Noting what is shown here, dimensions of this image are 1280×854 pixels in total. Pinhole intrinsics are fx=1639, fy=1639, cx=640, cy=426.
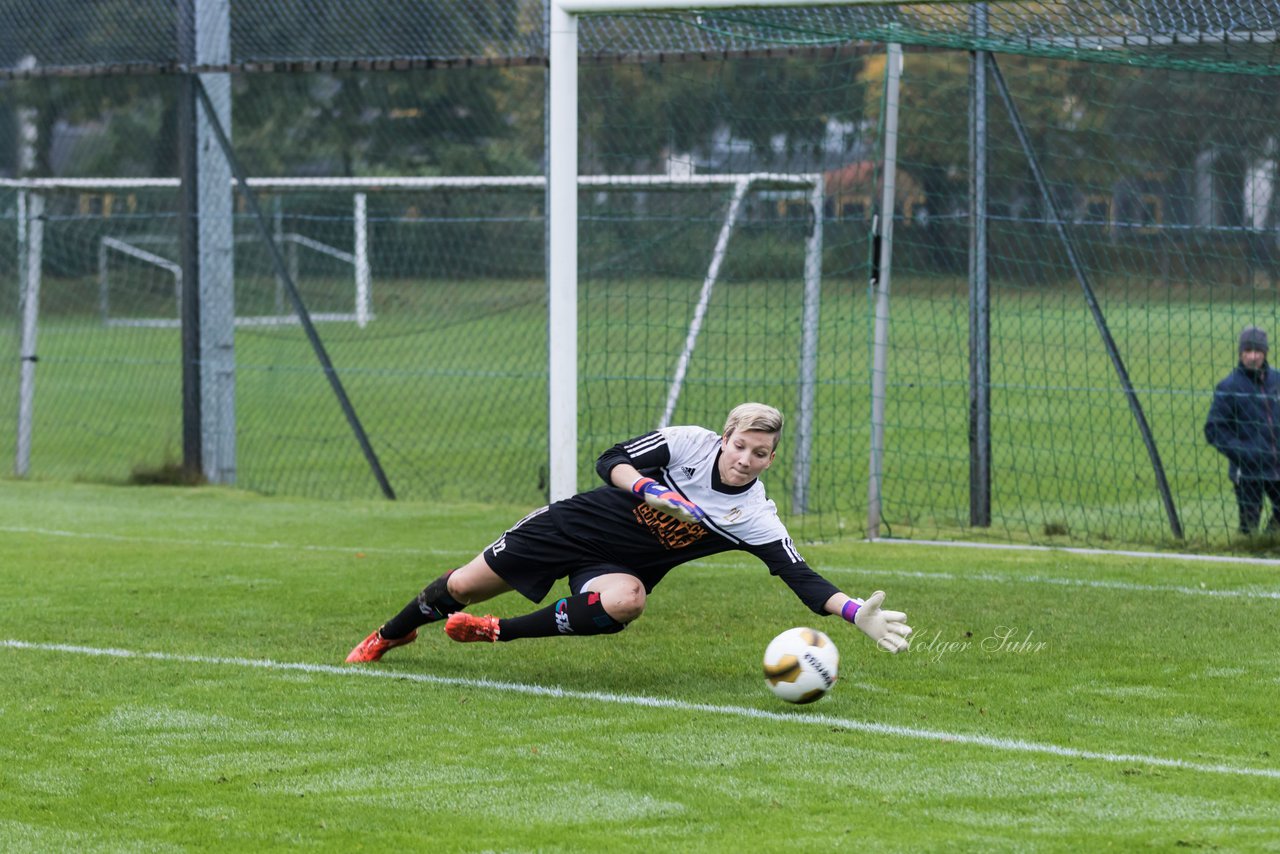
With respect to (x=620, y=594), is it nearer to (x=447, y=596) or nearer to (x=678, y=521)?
(x=678, y=521)

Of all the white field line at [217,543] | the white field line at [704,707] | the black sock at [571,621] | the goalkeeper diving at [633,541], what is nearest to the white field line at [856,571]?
the white field line at [217,543]

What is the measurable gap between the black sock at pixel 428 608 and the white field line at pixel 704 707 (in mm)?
201

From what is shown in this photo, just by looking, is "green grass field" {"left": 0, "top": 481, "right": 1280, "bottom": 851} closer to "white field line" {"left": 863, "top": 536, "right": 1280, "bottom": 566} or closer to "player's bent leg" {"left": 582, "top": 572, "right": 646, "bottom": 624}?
"white field line" {"left": 863, "top": 536, "right": 1280, "bottom": 566}

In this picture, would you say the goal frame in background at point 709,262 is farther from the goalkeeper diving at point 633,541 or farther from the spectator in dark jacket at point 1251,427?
the spectator in dark jacket at point 1251,427

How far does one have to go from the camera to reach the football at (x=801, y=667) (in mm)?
5602

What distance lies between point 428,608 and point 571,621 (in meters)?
0.65

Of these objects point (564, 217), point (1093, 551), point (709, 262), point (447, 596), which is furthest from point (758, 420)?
Result: point (709, 262)

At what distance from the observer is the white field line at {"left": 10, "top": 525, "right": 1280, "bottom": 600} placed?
823cm

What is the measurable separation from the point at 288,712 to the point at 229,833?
1.36 m

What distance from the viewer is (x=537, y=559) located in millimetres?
6430

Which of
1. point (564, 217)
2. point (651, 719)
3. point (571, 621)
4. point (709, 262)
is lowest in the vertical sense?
point (651, 719)

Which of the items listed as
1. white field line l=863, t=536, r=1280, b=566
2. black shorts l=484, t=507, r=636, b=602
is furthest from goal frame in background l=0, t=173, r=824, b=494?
black shorts l=484, t=507, r=636, b=602

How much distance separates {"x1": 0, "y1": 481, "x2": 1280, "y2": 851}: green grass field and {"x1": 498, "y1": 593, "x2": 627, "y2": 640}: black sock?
0.20 metres

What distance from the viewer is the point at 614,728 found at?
5.51 meters
